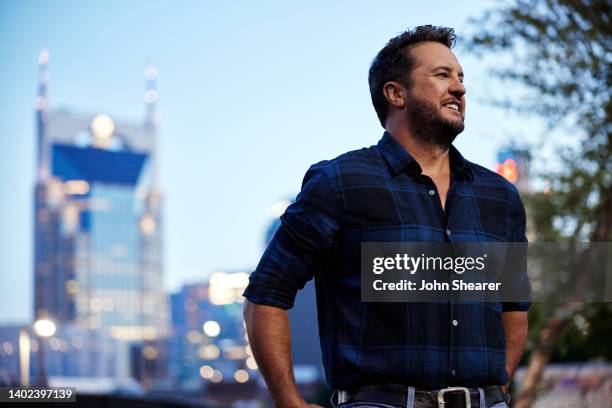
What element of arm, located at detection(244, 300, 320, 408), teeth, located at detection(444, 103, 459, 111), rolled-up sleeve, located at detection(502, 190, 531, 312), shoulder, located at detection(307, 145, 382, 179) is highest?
teeth, located at detection(444, 103, 459, 111)

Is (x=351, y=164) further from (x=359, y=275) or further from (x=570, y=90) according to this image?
(x=570, y=90)

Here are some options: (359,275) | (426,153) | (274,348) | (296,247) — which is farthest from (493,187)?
(274,348)

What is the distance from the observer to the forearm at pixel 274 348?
3184mm

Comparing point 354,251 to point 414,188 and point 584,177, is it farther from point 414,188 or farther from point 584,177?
point 584,177

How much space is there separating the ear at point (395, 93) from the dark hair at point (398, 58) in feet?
0.06

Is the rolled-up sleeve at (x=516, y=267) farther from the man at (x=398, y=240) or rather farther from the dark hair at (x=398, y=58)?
the dark hair at (x=398, y=58)

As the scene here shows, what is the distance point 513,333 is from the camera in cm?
372

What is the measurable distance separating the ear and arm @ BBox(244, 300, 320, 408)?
2.67ft

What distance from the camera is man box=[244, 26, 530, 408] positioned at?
3.21 meters

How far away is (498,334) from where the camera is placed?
3.38 meters

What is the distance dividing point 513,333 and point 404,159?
2.48 feet

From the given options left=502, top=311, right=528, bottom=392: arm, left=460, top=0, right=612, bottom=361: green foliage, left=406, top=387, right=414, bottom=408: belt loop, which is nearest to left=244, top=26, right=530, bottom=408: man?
left=406, top=387, right=414, bottom=408: belt loop

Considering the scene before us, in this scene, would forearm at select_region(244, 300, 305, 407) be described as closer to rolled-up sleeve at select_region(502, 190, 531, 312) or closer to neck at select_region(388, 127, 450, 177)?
neck at select_region(388, 127, 450, 177)

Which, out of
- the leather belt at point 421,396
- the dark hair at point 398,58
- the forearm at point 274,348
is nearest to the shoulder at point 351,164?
the dark hair at point 398,58
